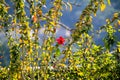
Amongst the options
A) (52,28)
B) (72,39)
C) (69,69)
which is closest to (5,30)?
(52,28)

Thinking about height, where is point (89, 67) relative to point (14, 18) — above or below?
below

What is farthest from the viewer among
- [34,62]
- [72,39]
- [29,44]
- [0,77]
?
[0,77]

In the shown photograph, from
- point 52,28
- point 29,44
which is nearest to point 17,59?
point 29,44

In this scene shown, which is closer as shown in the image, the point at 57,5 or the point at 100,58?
the point at 57,5

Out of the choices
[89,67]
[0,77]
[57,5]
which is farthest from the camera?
[0,77]

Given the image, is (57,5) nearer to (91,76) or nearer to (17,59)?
(17,59)

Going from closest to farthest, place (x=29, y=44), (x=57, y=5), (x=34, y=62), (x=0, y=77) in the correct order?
(x=57, y=5) → (x=29, y=44) → (x=34, y=62) → (x=0, y=77)

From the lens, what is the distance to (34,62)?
351 inches

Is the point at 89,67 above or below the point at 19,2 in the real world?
below

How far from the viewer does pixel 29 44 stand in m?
8.29

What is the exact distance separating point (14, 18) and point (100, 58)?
3.84 m

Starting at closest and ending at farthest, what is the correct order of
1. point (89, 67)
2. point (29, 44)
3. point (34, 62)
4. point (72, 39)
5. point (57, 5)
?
1. point (72, 39)
2. point (57, 5)
3. point (29, 44)
4. point (34, 62)
5. point (89, 67)

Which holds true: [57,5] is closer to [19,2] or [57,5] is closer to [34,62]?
[19,2]

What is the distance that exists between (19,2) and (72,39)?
1.31 meters
